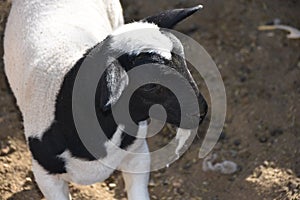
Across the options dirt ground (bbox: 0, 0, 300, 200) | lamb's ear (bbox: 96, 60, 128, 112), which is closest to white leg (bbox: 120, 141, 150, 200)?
dirt ground (bbox: 0, 0, 300, 200)

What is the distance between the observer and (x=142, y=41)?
3418mm

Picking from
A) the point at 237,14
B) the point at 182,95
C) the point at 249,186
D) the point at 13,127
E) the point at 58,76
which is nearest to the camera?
the point at 182,95

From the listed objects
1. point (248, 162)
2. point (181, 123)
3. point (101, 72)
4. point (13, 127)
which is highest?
point (101, 72)

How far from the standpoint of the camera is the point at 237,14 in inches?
224

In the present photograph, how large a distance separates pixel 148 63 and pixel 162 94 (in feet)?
0.49

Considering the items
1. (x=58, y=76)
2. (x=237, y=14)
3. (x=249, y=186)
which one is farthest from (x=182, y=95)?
(x=237, y=14)

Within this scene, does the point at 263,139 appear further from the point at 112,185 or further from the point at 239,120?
the point at 112,185

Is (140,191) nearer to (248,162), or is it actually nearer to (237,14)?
(248,162)

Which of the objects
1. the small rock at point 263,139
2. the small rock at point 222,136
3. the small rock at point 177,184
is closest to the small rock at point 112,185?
the small rock at point 177,184

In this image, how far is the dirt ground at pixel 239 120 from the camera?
448cm

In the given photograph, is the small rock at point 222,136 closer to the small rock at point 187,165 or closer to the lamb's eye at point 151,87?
the small rock at point 187,165

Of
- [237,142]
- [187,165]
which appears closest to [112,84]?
[187,165]

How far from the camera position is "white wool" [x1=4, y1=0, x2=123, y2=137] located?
375 centimetres

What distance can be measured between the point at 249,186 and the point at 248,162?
0.23m
